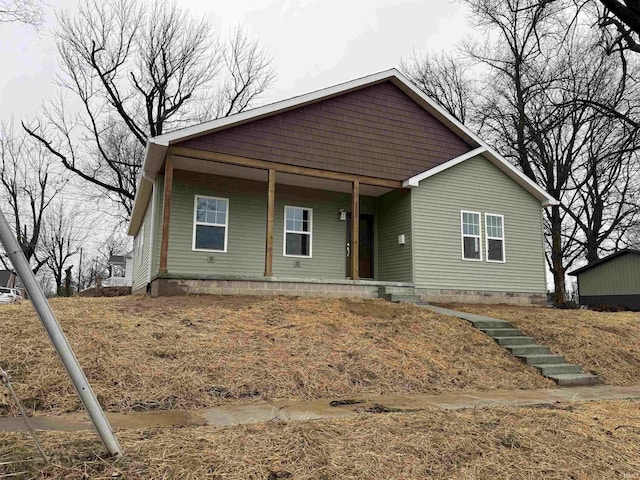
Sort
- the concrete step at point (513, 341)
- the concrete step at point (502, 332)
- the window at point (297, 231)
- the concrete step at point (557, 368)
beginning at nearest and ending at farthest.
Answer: the concrete step at point (557, 368) < the concrete step at point (513, 341) < the concrete step at point (502, 332) < the window at point (297, 231)

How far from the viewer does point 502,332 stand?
859 centimetres

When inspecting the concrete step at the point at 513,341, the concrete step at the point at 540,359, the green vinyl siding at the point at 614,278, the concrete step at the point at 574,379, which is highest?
the green vinyl siding at the point at 614,278

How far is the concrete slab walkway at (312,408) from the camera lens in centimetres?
385

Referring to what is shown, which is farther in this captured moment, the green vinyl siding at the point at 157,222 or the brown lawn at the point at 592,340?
the green vinyl siding at the point at 157,222

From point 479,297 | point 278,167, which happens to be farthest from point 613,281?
point 278,167

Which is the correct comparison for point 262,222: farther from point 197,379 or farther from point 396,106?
point 197,379

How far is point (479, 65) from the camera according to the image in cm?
2528

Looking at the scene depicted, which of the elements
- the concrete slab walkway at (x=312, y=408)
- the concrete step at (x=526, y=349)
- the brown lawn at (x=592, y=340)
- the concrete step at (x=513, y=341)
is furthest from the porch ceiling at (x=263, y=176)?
the concrete slab walkway at (x=312, y=408)

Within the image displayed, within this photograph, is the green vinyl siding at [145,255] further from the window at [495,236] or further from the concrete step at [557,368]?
the window at [495,236]

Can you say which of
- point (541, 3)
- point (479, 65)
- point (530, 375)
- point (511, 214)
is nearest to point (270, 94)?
point (479, 65)

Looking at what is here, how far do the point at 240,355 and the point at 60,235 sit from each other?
1671 inches

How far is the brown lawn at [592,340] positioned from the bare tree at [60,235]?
40291 mm

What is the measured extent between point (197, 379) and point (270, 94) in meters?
25.2

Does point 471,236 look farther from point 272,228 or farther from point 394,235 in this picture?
point 272,228
